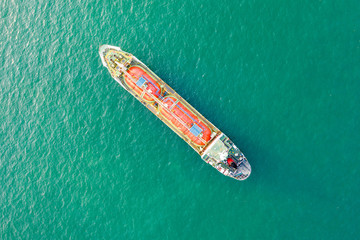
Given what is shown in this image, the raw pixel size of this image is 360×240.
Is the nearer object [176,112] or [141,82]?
[176,112]

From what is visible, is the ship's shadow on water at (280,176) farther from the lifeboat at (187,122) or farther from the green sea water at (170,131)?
the lifeboat at (187,122)

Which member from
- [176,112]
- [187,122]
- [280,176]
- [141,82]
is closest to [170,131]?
[176,112]

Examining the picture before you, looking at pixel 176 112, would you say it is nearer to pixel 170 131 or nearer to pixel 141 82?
pixel 170 131

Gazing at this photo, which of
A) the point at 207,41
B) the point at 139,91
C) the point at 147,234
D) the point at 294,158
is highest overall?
the point at 207,41

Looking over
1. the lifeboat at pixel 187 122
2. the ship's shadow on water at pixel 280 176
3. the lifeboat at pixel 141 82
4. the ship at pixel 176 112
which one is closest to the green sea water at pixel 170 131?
the ship's shadow on water at pixel 280 176

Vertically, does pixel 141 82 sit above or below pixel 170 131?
above

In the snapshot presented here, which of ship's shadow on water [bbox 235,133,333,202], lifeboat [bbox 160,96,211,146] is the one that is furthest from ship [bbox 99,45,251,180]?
ship's shadow on water [bbox 235,133,333,202]

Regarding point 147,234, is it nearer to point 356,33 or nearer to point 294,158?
point 294,158

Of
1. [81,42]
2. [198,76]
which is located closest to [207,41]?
[198,76]
